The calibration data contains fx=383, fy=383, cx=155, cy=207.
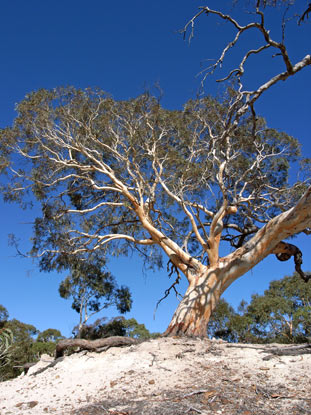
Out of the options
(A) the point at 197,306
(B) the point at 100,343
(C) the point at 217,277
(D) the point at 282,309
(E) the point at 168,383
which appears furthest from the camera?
(D) the point at 282,309

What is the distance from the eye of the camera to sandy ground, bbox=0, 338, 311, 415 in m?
4.38

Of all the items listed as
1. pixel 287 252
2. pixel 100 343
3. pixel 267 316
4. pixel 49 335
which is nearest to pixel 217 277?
pixel 287 252

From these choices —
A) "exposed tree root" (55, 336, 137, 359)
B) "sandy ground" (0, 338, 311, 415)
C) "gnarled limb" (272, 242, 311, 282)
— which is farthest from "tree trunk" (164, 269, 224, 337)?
"gnarled limb" (272, 242, 311, 282)

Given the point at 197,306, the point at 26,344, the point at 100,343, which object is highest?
the point at 26,344

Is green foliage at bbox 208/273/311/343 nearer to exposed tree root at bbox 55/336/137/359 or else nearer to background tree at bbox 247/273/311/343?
background tree at bbox 247/273/311/343

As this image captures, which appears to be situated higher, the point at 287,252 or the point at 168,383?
the point at 287,252

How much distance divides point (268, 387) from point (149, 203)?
6.51 m

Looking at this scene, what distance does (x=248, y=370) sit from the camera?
560cm

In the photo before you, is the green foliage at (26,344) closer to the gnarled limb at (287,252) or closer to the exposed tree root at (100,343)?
the exposed tree root at (100,343)

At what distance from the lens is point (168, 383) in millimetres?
5426

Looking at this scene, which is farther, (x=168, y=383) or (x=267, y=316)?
(x=267, y=316)

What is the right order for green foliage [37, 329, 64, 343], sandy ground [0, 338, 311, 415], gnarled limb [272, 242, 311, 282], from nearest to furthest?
sandy ground [0, 338, 311, 415], gnarled limb [272, 242, 311, 282], green foliage [37, 329, 64, 343]

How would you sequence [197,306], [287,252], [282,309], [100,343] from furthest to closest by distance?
1. [282,309]
2. [287,252]
3. [197,306]
4. [100,343]

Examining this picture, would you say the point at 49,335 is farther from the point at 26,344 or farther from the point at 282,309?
the point at 282,309
